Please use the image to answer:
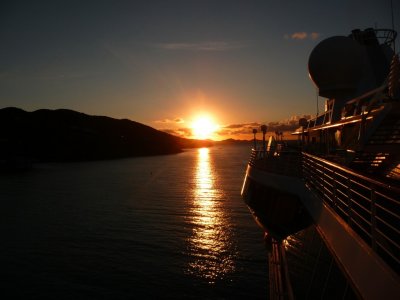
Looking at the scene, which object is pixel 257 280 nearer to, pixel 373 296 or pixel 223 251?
pixel 223 251

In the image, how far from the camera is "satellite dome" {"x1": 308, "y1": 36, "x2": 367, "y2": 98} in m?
29.7

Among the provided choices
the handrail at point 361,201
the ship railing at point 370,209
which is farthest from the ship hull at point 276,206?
the ship railing at point 370,209

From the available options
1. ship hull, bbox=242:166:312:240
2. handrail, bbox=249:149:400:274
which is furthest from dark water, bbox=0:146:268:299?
handrail, bbox=249:149:400:274

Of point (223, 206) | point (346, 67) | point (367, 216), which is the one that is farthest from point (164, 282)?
point (223, 206)

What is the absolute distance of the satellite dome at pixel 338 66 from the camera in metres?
29.7

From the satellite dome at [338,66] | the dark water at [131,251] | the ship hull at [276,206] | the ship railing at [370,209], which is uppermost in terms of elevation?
the satellite dome at [338,66]

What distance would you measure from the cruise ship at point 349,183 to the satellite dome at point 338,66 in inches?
3.3

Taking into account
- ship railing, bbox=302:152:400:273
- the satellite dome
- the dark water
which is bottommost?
the dark water

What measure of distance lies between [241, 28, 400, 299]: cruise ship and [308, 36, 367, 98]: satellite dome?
0.08m

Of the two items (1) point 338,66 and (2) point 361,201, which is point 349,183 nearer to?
(2) point 361,201

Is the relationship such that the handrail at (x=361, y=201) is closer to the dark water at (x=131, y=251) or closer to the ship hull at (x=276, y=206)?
the ship hull at (x=276, y=206)

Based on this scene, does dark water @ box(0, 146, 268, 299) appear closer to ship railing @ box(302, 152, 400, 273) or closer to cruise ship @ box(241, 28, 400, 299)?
cruise ship @ box(241, 28, 400, 299)

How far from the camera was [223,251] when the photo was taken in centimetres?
2916

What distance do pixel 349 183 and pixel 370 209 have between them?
2494mm
